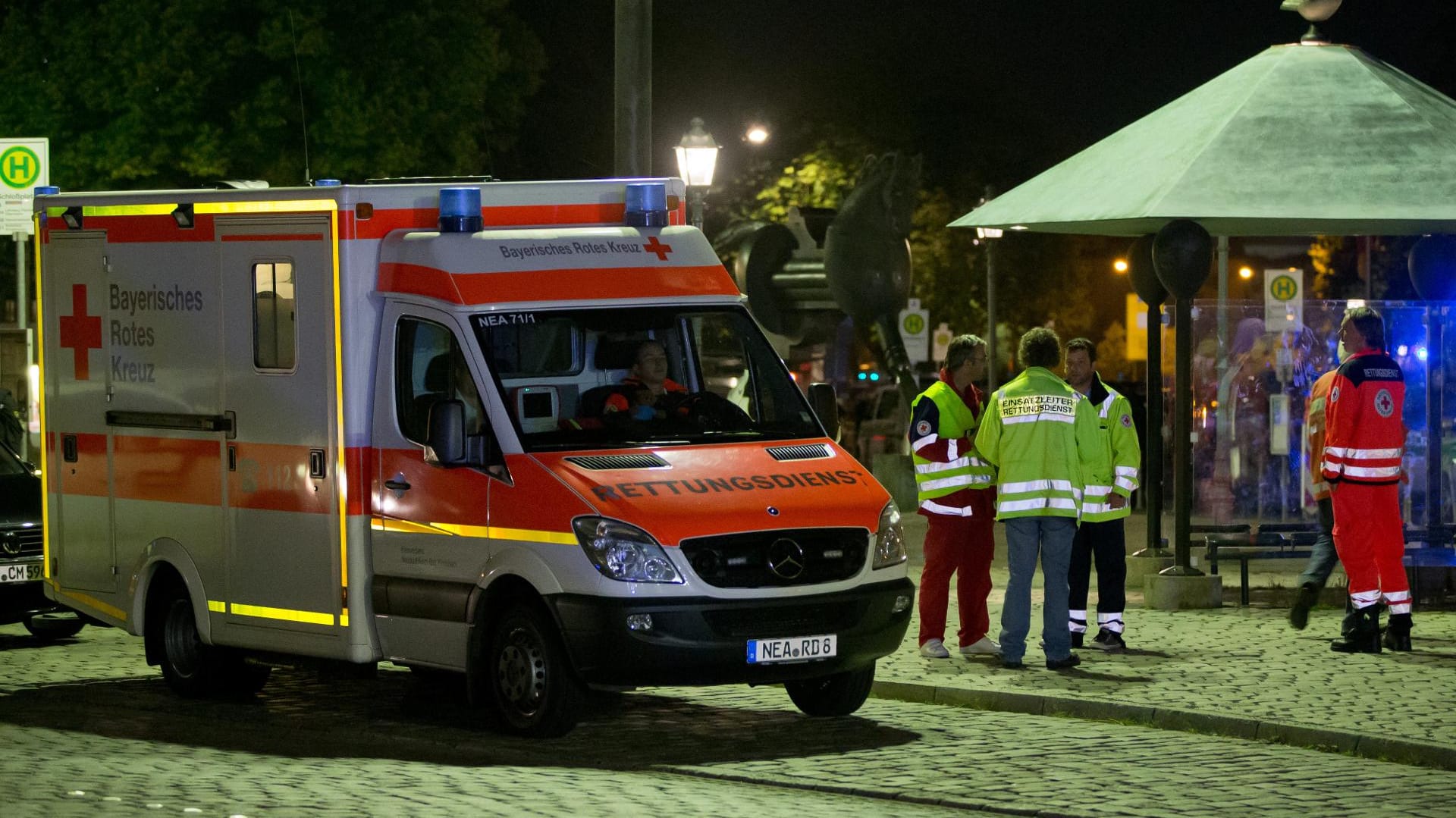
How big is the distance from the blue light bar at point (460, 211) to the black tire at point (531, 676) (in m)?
1.93

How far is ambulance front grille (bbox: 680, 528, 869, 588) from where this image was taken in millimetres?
10367

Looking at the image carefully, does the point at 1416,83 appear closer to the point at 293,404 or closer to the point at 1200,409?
the point at 1200,409

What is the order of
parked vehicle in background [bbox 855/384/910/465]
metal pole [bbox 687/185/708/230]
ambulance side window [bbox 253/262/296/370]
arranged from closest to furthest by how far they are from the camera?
ambulance side window [bbox 253/262/296/370]
metal pole [bbox 687/185/708/230]
parked vehicle in background [bbox 855/384/910/465]

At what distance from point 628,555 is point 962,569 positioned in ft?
12.0

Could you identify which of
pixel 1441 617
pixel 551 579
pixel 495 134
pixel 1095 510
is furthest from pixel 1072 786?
pixel 495 134

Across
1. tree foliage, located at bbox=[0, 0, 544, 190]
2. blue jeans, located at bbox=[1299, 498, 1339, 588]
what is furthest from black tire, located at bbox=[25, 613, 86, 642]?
tree foliage, located at bbox=[0, 0, 544, 190]

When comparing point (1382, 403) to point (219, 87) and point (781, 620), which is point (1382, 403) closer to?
point (781, 620)

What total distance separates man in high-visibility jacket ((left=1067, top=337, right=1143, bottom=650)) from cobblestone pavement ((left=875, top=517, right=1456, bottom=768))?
21 cm

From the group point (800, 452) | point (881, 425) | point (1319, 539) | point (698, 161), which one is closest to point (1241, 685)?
point (1319, 539)

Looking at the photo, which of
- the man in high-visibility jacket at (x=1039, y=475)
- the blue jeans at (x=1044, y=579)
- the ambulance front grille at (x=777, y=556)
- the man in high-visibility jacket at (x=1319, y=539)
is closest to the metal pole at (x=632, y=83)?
the man in high-visibility jacket at (x=1039, y=475)

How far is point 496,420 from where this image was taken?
428 inches

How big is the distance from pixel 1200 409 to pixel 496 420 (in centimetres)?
788

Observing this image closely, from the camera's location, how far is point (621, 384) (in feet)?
37.4

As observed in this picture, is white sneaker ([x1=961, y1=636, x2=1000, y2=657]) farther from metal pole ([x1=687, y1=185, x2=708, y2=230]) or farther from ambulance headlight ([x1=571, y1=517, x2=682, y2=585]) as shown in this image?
metal pole ([x1=687, y1=185, x2=708, y2=230])
